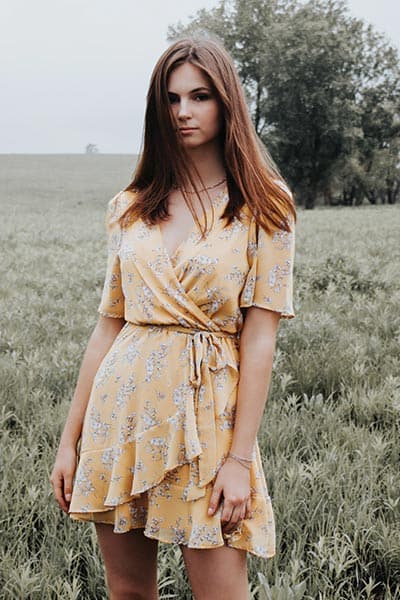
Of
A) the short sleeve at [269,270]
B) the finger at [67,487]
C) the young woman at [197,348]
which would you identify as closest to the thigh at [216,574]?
the young woman at [197,348]

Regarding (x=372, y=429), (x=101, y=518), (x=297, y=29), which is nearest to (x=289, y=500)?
(x=372, y=429)

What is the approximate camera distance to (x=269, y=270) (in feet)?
6.30

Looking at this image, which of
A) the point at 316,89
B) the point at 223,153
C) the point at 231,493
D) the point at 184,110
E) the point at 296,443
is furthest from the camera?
the point at 316,89

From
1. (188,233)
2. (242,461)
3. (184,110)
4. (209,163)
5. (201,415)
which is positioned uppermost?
(184,110)

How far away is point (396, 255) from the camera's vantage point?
1138cm

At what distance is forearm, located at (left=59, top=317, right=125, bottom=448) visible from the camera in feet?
7.26

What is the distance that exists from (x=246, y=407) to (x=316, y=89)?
37426 mm

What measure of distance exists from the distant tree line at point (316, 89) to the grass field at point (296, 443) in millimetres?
30119

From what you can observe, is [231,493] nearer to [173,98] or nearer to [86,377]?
[86,377]

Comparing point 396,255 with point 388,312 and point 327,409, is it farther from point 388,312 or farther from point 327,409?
point 327,409

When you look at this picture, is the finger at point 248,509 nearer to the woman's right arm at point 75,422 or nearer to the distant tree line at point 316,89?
the woman's right arm at point 75,422

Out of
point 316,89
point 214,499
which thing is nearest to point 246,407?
point 214,499

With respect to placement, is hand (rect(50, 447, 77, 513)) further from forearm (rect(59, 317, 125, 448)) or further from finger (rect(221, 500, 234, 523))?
finger (rect(221, 500, 234, 523))

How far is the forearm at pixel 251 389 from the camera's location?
1883 mm
